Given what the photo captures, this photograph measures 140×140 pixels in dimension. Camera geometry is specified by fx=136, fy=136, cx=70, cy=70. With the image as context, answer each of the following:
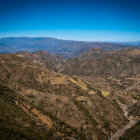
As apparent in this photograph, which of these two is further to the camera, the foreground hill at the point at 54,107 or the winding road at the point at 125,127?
the winding road at the point at 125,127

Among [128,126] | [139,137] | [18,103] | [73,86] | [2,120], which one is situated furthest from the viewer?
[73,86]

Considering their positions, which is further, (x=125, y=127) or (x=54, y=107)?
(x=125, y=127)

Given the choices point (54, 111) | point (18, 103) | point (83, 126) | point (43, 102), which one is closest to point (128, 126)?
point (83, 126)

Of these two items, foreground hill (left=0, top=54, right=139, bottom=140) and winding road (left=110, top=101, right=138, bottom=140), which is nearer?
foreground hill (left=0, top=54, right=139, bottom=140)

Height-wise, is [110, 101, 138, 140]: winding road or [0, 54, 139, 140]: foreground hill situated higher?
[0, 54, 139, 140]: foreground hill

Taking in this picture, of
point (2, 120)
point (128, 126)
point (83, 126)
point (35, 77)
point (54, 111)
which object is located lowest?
point (128, 126)

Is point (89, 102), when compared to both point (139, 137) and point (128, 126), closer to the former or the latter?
point (128, 126)

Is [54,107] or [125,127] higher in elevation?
[54,107]

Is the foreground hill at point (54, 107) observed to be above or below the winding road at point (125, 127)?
above
